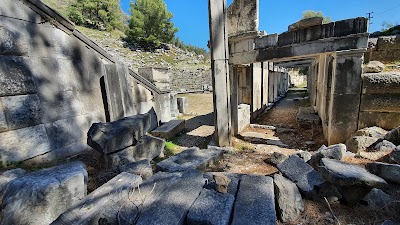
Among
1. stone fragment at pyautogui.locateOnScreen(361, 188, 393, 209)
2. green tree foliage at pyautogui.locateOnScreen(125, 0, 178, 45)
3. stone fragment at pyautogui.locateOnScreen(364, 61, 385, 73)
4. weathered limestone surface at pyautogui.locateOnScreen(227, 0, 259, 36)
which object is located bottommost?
stone fragment at pyautogui.locateOnScreen(361, 188, 393, 209)

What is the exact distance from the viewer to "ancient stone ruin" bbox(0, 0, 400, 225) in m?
1.98

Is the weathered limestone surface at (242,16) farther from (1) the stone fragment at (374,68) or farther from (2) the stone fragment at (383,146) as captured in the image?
(2) the stone fragment at (383,146)

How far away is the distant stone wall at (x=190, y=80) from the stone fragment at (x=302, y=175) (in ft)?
64.0

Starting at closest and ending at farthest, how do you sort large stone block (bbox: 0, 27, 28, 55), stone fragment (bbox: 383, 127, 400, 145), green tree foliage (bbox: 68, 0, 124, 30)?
large stone block (bbox: 0, 27, 28, 55) → stone fragment (bbox: 383, 127, 400, 145) → green tree foliage (bbox: 68, 0, 124, 30)

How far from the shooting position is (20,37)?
335 centimetres

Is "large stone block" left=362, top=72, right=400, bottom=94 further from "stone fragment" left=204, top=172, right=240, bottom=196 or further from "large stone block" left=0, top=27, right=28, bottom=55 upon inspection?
"large stone block" left=0, top=27, right=28, bottom=55

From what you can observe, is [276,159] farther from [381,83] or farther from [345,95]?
[381,83]

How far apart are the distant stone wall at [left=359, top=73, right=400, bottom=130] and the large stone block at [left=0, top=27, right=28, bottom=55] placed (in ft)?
24.6

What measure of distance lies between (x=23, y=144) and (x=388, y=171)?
19.0 ft

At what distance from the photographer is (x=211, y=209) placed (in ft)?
6.04

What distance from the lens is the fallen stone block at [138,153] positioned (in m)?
3.55

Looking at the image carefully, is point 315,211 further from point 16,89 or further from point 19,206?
point 16,89

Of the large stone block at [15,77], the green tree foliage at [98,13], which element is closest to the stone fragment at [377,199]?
the large stone block at [15,77]

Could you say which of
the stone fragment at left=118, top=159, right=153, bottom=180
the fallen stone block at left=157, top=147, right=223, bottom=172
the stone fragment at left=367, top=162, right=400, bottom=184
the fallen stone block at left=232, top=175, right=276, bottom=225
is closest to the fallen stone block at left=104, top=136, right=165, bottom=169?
the stone fragment at left=118, top=159, right=153, bottom=180
